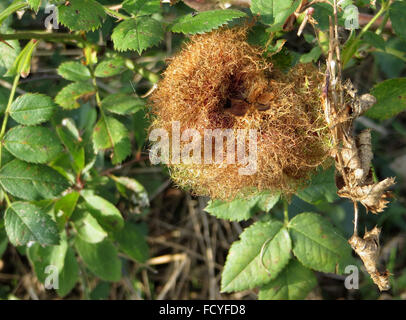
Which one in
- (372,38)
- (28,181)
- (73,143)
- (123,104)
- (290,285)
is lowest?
(290,285)

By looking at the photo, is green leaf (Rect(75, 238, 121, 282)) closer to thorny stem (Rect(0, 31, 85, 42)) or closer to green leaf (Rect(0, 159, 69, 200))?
green leaf (Rect(0, 159, 69, 200))

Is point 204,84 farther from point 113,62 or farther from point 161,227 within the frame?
point 161,227

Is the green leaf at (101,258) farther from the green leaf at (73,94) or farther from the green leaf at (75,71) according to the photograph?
the green leaf at (75,71)

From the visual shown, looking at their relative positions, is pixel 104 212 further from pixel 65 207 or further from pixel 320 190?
pixel 320 190

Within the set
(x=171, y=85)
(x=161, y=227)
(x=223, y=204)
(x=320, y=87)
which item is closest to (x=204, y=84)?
(x=171, y=85)

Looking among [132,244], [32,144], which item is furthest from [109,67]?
[132,244]

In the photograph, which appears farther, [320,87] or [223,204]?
[223,204]

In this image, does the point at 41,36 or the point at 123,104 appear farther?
the point at 123,104
